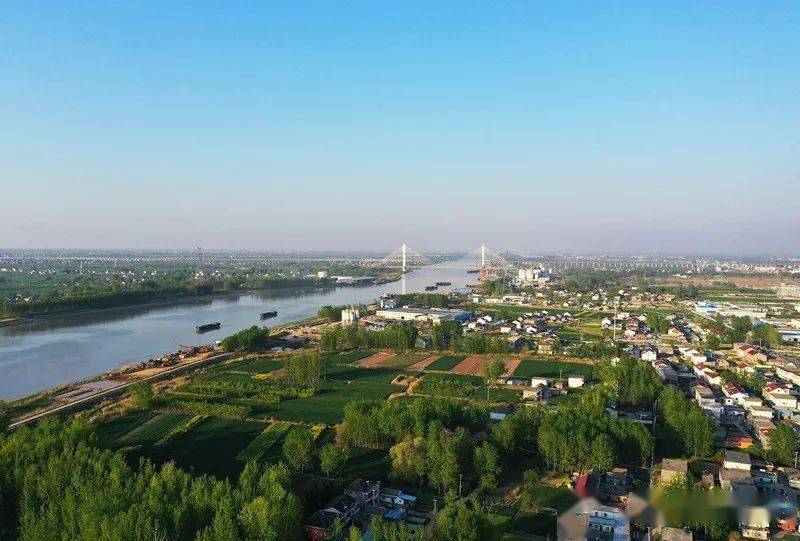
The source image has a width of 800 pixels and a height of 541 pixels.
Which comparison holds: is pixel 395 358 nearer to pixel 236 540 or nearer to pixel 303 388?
pixel 303 388

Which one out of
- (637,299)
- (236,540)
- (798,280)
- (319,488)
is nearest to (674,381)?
(319,488)

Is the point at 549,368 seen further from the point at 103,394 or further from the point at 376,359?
the point at 103,394

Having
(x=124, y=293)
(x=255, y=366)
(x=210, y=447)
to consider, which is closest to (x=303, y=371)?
(x=255, y=366)

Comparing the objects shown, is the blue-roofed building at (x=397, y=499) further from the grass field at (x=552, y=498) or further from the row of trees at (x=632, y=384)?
the row of trees at (x=632, y=384)

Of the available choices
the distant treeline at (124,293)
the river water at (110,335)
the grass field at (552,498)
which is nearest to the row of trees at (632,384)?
the grass field at (552,498)

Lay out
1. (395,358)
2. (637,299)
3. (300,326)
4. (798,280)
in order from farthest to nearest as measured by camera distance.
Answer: (798,280) < (637,299) < (300,326) < (395,358)

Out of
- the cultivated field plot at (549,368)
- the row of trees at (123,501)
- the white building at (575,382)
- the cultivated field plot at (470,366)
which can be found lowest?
the cultivated field plot at (470,366)

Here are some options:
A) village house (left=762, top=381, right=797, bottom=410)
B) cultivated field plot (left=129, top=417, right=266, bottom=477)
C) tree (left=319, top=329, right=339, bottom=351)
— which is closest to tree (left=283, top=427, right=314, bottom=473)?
cultivated field plot (left=129, top=417, right=266, bottom=477)
